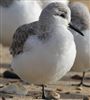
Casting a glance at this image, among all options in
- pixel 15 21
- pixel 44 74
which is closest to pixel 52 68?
pixel 44 74

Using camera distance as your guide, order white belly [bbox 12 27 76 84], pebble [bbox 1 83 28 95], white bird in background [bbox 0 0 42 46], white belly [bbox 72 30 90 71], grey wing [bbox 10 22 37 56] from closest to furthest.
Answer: white belly [bbox 12 27 76 84] < grey wing [bbox 10 22 37 56] < pebble [bbox 1 83 28 95] < white belly [bbox 72 30 90 71] < white bird in background [bbox 0 0 42 46]

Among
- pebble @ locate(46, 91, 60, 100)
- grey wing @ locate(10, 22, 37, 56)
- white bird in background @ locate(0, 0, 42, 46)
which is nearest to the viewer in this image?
grey wing @ locate(10, 22, 37, 56)

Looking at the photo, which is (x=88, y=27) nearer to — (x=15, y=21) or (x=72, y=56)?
(x=72, y=56)

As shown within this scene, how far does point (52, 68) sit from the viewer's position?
6160 mm

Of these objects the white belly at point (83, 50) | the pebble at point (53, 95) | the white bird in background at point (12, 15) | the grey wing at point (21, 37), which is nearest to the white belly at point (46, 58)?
the grey wing at point (21, 37)

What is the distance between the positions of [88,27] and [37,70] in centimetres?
141

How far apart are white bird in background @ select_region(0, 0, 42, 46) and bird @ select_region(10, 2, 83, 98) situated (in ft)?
9.61

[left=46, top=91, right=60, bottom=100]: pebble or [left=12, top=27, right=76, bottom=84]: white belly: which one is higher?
[left=12, top=27, right=76, bottom=84]: white belly

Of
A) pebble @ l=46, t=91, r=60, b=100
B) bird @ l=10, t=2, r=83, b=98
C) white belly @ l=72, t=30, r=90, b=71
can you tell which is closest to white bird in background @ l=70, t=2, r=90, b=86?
white belly @ l=72, t=30, r=90, b=71

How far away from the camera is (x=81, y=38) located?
7.16 m

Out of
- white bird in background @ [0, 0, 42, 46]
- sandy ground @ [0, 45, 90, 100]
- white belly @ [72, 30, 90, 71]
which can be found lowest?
sandy ground @ [0, 45, 90, 100]

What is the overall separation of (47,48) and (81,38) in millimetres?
1202

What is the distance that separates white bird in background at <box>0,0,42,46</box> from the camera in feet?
30.8

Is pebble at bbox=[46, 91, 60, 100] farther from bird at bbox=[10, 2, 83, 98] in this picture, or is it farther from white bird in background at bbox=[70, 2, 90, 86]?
white bird in background at bbox=[70, 2, 90, 86]
